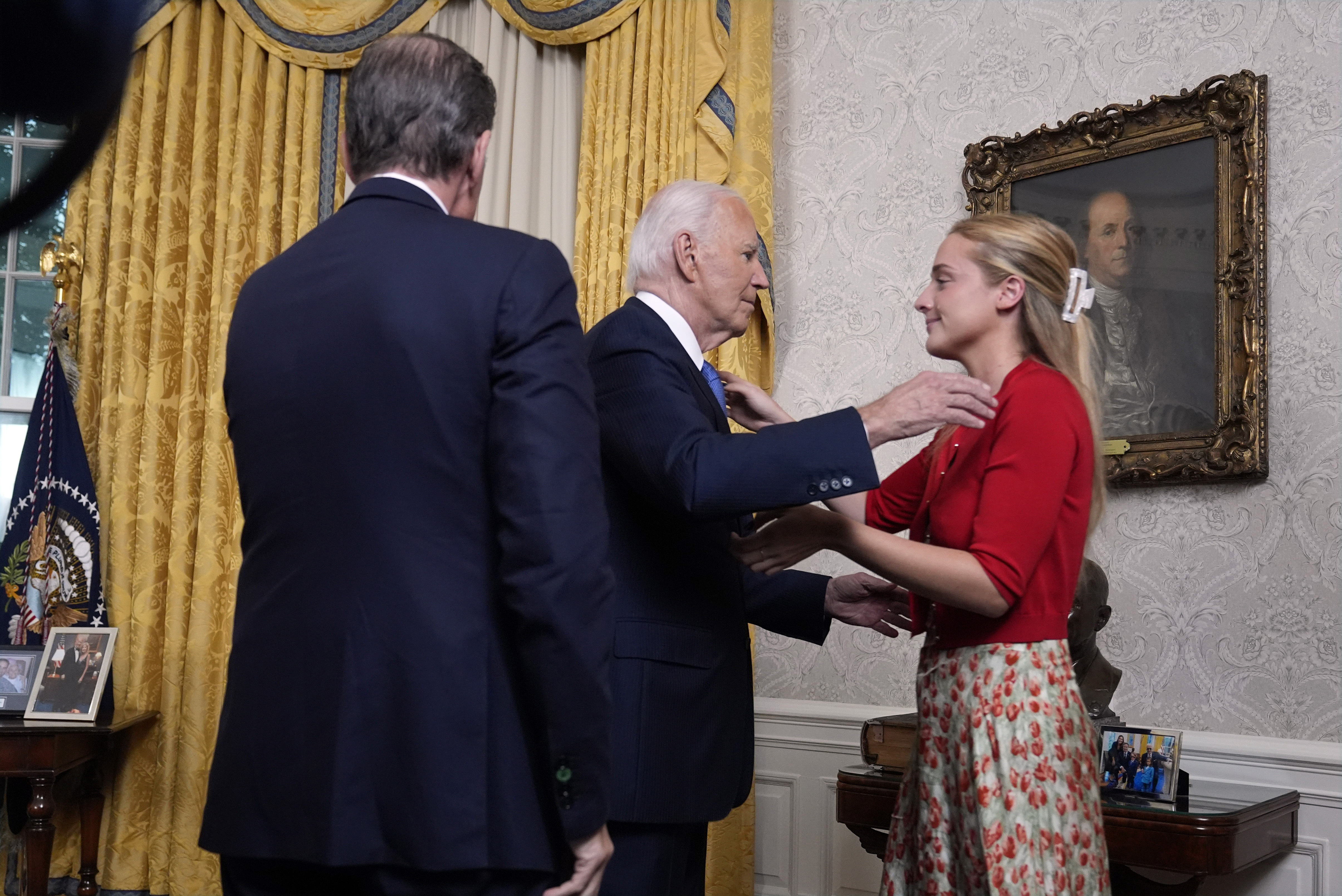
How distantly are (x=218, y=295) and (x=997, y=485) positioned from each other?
11.4ft

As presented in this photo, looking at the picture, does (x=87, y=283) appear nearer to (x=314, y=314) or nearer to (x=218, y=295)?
(x=218, y=295)

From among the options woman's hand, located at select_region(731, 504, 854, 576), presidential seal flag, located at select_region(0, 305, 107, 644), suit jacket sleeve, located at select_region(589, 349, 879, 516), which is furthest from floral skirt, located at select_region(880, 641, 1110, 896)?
presidential seal flag, located at select_region(0, 305, 107, 644)

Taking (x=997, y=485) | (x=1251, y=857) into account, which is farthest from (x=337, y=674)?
(x=1251, y=857)

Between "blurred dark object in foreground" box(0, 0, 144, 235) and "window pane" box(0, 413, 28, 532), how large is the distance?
181 inches

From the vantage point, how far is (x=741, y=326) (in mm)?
2250

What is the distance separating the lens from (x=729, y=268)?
2168 mm

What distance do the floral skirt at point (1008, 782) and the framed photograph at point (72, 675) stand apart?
116 inches

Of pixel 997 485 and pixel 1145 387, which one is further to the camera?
pixel 1145 387

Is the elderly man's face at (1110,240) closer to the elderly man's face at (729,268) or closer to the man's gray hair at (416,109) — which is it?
the elderly man's face at (729,268)

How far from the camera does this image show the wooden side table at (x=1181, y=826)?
243 centimetres

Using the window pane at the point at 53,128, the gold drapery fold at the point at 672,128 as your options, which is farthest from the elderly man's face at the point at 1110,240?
the window pane at the point at 53,128

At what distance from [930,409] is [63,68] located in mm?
1448

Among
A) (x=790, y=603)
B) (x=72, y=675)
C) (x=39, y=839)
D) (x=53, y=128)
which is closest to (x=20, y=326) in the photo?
(x=72, y=675)

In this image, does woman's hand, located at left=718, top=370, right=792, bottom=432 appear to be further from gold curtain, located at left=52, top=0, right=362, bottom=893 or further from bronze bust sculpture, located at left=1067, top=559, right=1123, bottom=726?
gold curtain, located at left=52, top=0, right=362, bottom=893
